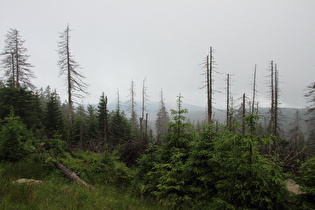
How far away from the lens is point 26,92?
A: 48.7ft

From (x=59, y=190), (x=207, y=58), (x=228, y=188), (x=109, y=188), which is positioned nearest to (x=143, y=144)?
(x=109, y=188)

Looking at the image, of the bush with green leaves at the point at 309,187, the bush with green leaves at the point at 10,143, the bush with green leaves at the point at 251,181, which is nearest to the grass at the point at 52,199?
the bush with green leaves at the point at 10,143

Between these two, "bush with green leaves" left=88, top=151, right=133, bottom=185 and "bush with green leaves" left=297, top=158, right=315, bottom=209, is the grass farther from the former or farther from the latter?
"bush with green leaves" left=297, top=158, right=315, bottom=209

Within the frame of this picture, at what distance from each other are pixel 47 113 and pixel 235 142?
21.0m

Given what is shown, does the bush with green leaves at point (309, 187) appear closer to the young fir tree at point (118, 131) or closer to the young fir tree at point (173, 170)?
the young fir tree at point (173, 170)

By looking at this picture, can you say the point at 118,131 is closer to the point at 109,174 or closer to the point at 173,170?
the point at 109,174

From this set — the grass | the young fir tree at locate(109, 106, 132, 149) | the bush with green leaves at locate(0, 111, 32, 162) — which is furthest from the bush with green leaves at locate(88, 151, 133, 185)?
the young fir tree at locate(109, 106, 132, 149)

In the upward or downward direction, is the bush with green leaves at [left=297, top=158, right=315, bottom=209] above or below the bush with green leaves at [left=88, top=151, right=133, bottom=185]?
above

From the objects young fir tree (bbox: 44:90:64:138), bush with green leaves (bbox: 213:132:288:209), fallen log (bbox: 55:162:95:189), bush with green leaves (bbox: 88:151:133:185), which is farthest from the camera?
young fir tree (bbox: 44:90:64:138)

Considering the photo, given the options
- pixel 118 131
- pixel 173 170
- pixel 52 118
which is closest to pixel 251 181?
pixel 173 170

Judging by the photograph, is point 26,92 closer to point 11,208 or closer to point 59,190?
point 59,190

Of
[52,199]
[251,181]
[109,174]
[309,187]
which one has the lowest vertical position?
[109,174]

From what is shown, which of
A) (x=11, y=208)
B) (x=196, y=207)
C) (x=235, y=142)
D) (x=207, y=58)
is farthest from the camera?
(x=207, y=58)

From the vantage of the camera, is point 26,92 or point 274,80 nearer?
point 26,92
